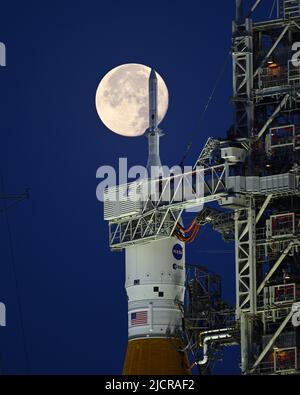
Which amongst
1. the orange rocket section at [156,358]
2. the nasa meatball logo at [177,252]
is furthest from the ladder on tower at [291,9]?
the orange rocket section at [156,358]

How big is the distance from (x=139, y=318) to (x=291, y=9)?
63.2ft

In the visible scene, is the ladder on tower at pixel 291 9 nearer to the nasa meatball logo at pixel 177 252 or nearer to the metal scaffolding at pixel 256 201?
the metal scaffolding at pixel 256 201

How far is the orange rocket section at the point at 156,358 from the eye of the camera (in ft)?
399

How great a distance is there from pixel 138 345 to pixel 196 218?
308 inches

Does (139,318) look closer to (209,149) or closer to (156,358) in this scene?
(156,358)

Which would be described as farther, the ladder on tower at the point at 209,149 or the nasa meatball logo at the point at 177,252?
the nasa meatball logo at the point at 177,252

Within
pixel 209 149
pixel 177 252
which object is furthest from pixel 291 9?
pixel 177 252

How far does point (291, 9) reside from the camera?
122m

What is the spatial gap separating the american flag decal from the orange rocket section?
3.31ft

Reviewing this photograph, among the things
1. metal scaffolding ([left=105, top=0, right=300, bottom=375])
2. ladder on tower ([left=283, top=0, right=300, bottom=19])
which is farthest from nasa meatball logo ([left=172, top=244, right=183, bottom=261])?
ladder on tower ([left=283, top=0, right=300, bottom=19])

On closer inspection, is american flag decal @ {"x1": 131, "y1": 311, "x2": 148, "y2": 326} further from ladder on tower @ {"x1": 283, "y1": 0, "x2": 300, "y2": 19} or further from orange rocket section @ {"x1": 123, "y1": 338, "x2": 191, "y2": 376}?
ladder on tower @ {"x1": 283, "y1": 0, "x2": 300, "y2": 19}

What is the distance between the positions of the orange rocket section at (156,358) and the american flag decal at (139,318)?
3.31ft
